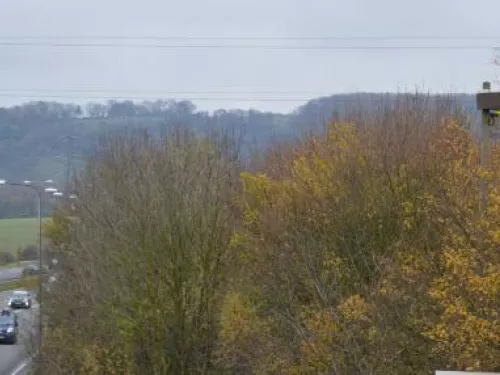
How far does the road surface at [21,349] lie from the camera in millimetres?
38594

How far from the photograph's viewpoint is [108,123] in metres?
46.4

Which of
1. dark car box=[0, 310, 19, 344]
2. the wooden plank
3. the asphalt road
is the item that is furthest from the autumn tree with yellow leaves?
the asphalt road

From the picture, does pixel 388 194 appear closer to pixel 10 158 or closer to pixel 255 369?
pixel 255 369

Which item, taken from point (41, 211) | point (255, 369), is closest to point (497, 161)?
point (255, 369)

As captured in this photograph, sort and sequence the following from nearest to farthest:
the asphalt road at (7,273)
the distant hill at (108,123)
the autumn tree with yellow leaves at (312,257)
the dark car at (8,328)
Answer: the autumn tree with yellow leaves at (312,257), the distant hill at (108,123), the dark car at (8,328), the asphalt road at (7,273)

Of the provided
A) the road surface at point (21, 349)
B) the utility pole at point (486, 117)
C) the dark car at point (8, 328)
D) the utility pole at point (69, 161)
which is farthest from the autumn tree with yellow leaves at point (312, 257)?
the dark car at point (8, 328)

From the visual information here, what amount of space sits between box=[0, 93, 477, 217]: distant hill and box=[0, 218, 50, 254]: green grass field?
191 cm

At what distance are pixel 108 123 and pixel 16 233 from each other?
2870 cm

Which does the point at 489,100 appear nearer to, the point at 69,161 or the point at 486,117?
the point at 486,117

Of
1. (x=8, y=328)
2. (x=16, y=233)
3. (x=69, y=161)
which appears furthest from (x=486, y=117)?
(x=16, y=233)

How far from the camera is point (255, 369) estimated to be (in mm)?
23234

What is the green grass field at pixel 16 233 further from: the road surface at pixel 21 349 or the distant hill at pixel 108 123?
the road surface at pixel 21 349

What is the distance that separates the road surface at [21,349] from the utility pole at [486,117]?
2422 centimetres

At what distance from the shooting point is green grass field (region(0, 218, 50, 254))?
6549 centimetres
